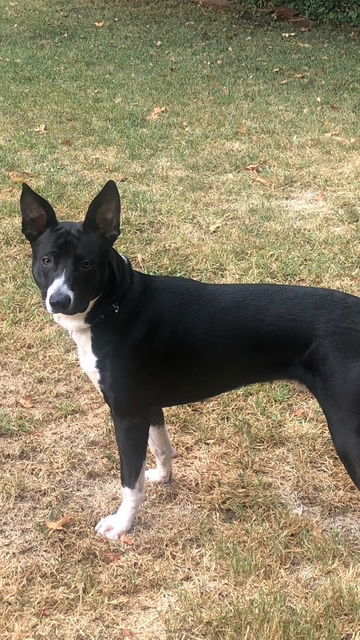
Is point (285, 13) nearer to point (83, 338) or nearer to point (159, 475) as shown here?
point (159, 475)

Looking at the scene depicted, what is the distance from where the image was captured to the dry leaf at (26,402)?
377 cm

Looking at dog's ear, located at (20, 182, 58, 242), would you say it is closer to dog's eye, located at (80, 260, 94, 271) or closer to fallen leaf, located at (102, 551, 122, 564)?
dog's eye, located at (80, 260, 94, 271)

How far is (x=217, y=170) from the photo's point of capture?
6867 mm

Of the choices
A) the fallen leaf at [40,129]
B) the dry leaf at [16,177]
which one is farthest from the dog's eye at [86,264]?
the fallen leaf at [40,129]

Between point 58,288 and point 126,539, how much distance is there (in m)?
1.13

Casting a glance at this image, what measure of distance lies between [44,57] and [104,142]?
4.80 metres

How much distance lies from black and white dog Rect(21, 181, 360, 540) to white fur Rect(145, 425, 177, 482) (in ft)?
0.98

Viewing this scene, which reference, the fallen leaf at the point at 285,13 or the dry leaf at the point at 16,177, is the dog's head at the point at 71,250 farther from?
the fallen leaf at the point at 285,13

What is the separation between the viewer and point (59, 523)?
3.01 meters

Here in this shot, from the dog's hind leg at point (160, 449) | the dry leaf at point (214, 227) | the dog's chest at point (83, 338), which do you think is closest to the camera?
the dog's chest at point (83, 338)

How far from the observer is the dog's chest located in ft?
8.99

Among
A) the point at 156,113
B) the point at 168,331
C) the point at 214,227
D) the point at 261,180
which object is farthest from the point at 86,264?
the point at 156,113

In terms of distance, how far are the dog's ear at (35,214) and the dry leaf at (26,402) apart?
1.27m

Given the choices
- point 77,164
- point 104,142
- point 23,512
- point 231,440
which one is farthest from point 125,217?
point 23,512
